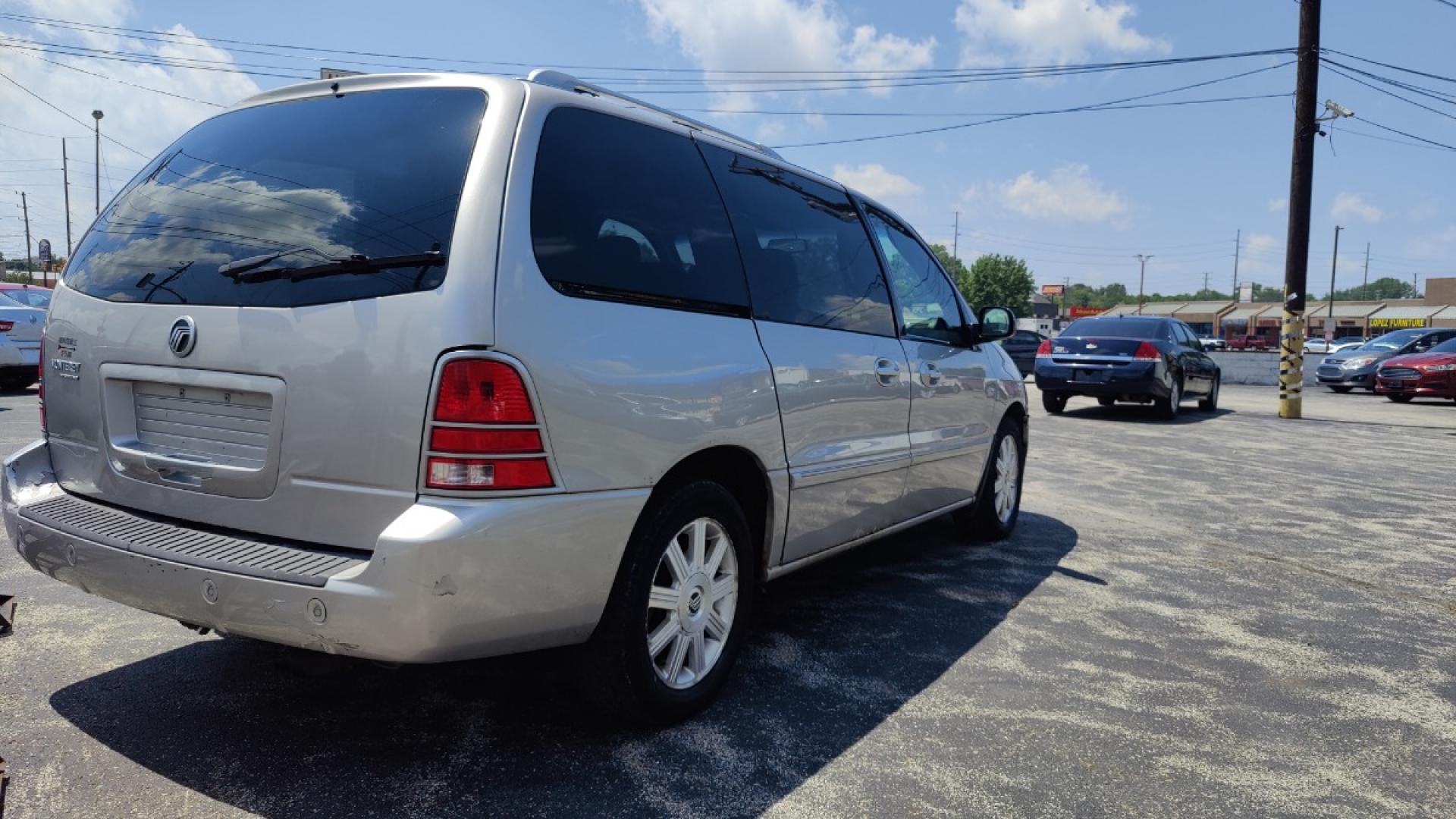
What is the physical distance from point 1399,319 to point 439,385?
339 feet

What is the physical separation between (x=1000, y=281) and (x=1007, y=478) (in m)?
118

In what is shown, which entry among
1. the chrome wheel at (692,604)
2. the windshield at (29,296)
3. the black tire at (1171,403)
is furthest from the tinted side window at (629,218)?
the windshield at (29,296)

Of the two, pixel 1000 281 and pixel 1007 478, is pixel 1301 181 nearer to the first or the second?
pixel 1007 478

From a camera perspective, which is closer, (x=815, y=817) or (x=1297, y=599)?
(x=815, y=817)

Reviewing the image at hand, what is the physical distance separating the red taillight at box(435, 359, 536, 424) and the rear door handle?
6.50 feet

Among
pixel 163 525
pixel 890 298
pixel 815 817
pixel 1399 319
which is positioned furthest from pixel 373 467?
pixel 1399 319

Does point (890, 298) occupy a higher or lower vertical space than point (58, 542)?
higher

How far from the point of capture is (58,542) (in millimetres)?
2688

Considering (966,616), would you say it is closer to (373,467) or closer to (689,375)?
(689,375)

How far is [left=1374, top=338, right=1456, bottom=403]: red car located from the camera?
58.9 feet

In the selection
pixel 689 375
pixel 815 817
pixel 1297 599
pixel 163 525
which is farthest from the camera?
pixel 1297 599

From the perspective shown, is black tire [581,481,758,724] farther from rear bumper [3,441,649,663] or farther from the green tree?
the green tree

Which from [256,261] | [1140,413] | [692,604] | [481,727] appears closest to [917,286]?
[692,604]

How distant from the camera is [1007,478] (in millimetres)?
5781
